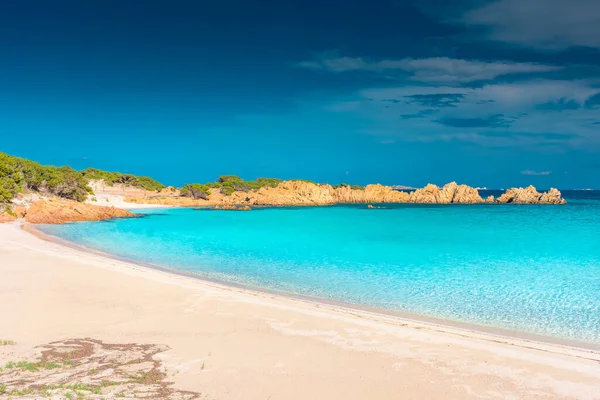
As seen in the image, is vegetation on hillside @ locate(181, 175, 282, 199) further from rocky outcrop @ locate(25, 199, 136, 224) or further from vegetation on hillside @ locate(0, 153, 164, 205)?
rocky outcrop @ locate(25, 199, 136, 224)

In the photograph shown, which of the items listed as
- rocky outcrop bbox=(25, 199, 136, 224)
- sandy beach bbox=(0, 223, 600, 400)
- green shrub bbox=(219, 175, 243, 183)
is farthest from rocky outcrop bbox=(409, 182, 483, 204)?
sandy beach bbox=(0, 223, 600, 400)

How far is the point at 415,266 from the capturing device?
19.2 meters

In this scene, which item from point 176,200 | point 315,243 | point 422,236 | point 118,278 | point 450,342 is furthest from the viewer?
point 176,200

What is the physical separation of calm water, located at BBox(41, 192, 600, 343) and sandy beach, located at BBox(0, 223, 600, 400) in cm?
232

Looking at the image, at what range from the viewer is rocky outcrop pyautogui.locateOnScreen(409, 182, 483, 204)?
100812 millimetres

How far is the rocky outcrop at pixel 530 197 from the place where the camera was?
9562 centimetres

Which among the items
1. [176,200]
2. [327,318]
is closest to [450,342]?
[327,318]

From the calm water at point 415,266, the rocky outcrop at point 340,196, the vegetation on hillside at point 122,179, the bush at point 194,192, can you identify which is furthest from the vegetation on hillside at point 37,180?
the bush at point 194,192

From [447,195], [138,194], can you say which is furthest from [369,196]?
[138,194]

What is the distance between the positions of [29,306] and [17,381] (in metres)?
5.15

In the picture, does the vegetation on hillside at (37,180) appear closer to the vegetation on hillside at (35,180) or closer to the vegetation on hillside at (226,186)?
the vegetation on hillside at (35,180)

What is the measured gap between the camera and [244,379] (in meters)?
6.54

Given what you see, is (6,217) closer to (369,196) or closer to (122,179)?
(122,179)

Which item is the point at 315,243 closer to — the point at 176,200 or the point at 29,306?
the point at 29,306
